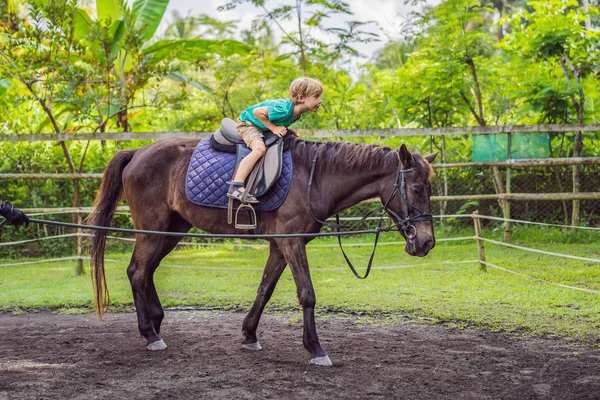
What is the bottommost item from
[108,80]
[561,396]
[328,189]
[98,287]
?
[561,396]

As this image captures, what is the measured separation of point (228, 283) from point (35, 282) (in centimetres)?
253

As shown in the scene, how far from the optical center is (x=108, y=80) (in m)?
9.22

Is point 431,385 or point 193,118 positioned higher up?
point 193,118

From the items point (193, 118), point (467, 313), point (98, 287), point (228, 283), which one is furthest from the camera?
point (193, 118)

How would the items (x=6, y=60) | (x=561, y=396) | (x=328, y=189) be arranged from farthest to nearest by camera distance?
(x=6, y=60), (x=328, y=189), (x=561, y=396)

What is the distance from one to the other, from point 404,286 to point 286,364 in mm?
3312

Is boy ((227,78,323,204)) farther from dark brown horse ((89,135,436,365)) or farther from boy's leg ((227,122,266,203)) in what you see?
dark brown horse ((89,135,436,365))

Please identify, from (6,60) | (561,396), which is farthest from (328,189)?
(6,60)

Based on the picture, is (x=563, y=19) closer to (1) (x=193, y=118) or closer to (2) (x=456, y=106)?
(2) (x=456, y=106)

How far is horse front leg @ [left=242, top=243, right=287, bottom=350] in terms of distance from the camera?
4812mm

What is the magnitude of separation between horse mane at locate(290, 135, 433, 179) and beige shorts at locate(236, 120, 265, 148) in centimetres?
28

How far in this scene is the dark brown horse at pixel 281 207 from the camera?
435cm

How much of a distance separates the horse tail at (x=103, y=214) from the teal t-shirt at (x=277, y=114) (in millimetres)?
1284

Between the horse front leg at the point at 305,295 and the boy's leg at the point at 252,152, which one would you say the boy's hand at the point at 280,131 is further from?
the horse front leg at the point at 305,295
